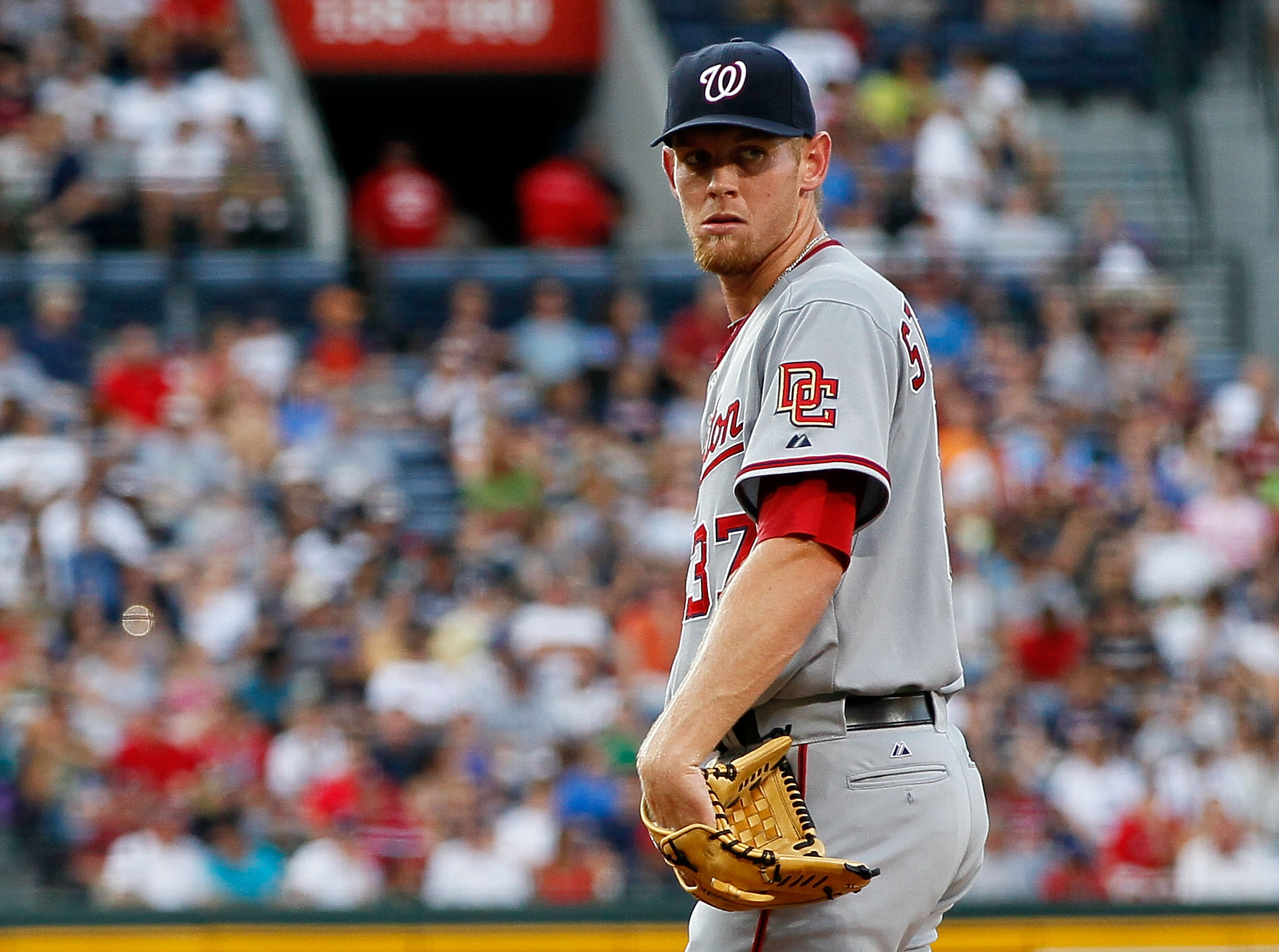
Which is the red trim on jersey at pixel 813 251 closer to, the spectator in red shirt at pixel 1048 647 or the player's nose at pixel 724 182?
the player's nose at pixel 724 182

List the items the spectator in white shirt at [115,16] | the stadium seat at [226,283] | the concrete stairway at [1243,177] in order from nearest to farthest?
the stadium seat at [226,283], the spectator in white shirt at [115,16], the concrete stairway at [1243,177]

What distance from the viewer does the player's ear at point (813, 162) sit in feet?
9.20

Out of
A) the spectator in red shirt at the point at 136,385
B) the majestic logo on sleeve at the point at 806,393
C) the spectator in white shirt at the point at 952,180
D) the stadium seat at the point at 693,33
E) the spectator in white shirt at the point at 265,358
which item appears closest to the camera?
the majestic logo on sleeve at the point at 806,393

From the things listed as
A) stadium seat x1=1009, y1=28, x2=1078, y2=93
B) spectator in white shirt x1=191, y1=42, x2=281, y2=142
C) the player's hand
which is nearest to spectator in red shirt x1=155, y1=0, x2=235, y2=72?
spectator in white shirt x1=191, y1=42, x2=281, y2=142

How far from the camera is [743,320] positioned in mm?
2916

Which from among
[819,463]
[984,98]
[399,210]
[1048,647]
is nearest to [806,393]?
[819,463]

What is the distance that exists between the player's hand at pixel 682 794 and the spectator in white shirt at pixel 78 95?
1010 cm

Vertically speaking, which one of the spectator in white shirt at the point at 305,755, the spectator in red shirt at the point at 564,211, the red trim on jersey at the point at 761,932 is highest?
the spectator in red shirt at the point at 564,211

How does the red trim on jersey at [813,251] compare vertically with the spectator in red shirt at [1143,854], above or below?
above

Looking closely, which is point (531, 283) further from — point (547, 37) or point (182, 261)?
point (547, 37)

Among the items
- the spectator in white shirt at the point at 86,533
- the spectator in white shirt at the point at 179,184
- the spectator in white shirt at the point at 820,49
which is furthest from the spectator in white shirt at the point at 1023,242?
the spectator in white shirt at the point at 86,533

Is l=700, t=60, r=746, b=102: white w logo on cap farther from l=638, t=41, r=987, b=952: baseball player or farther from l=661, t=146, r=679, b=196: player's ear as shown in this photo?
l=661, t=146, r=679, b=196: player's ear

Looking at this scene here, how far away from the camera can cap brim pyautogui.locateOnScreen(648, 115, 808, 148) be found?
268 centimetres

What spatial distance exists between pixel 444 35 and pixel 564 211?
2.83 metres
